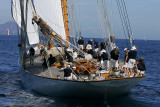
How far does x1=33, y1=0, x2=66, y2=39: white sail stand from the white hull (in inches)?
318

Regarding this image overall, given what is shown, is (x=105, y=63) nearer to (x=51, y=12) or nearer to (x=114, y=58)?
(x=114, y=58)

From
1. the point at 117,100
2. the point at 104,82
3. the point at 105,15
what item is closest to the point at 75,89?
the point at 104,82

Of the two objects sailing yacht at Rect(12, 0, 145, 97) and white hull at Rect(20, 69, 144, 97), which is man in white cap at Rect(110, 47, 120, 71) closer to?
sailing yacht at Rect(12, 0, 145, 97)

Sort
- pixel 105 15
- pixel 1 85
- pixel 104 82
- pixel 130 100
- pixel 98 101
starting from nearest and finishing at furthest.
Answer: pixel 104 82 < pixel 98 101 < pixel 130 100 < pixel 105 15 < pixel 1 85

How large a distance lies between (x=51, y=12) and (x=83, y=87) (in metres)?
11.7

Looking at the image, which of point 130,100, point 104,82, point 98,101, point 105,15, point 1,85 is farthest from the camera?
point 1,85

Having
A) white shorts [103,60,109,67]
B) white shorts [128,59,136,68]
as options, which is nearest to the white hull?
white shorts [128,59,136,68]

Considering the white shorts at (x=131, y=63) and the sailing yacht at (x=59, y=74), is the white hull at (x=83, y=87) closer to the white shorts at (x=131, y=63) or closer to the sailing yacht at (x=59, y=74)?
the sailing yacht at (x=59, y=74)

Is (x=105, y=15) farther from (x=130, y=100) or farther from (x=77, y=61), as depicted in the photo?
(x=130, y=100)

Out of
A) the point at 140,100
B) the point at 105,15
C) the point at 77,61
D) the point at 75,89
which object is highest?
the point at 105,15

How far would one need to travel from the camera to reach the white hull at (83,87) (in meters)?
19.3

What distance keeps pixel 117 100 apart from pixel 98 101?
1652 mm

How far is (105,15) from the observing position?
26.1 m

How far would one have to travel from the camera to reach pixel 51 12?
95.0 ft
